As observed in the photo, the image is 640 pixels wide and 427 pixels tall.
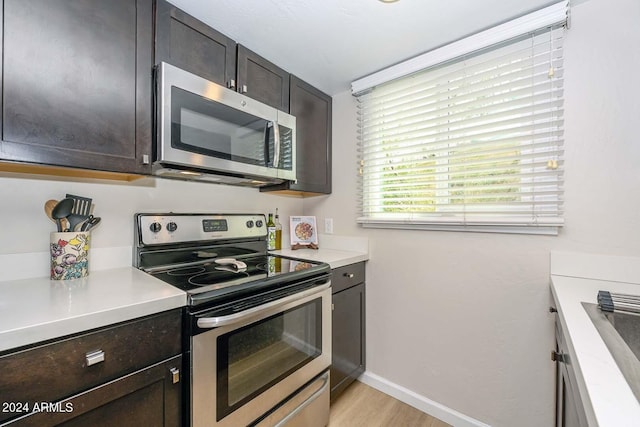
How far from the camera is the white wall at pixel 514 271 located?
1.19 metres

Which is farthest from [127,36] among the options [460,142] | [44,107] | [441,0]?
[460,142]

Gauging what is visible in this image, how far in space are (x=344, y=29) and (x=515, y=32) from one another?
2.75 ft

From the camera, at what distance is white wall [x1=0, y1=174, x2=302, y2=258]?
1114 mm

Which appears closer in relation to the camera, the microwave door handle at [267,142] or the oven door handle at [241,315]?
the oven door handle at [241,315]

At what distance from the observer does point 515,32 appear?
1355mm

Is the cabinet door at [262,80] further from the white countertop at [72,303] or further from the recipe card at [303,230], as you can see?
the white countertop at [72,303]

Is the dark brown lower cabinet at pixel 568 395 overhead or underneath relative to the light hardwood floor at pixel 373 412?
overhead

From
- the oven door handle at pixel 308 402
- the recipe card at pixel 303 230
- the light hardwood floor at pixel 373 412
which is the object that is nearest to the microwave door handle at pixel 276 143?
the recipe card at pixel 303 230

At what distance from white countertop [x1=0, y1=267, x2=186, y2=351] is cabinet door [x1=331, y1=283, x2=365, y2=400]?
106 centimetres

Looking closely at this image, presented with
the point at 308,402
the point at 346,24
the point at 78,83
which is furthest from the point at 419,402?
the point at 78,83

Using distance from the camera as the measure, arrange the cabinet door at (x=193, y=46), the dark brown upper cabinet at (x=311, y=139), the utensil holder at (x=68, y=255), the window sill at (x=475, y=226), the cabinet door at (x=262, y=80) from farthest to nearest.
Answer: the dark brown upper cabinet at (x=311, y=139), the cabinet door at (x=262, y=80), the window sill at (x=475, y=226), the cabinet door at (x=193, y=46), the utensil holder at (x=68, y=255)

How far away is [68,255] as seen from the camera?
1126mm

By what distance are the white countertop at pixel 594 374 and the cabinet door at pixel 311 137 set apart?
1.47m

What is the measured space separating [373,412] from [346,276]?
84 centimetres
